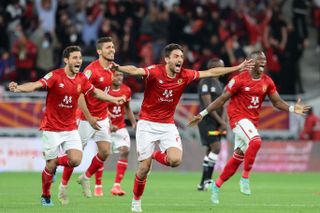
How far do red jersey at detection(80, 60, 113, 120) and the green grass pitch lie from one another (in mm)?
1497

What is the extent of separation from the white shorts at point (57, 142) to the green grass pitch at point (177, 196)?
0.80 metres

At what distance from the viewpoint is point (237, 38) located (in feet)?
97.9

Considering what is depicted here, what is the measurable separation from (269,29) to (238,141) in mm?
13827

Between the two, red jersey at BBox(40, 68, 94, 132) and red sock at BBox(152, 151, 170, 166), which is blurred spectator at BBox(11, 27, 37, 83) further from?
red sock at BBox(152, 151, 170, 166)

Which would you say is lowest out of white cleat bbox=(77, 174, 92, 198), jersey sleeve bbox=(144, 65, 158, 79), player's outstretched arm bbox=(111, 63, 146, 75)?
white cleat bbox=(77, 174, 92, 198)

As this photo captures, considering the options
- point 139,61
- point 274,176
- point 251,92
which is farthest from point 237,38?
point 251,92

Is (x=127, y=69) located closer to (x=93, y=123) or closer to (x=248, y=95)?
(x=93, y=123)

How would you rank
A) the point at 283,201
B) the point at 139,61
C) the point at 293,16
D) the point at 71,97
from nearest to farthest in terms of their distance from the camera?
the point at 71,97 < the point at 283,201 < the point at 139,61 < the point at 293,16

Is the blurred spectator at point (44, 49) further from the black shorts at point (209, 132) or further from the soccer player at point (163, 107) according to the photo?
the soccer player at point (163, 107)

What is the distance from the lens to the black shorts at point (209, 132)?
796 inches

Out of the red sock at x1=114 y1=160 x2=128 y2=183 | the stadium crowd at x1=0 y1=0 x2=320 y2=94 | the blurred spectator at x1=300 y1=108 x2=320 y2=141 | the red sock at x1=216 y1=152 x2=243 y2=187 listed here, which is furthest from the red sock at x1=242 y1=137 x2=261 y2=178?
the blurred spectator at x1=300 y1=108 x2=320 y2=141

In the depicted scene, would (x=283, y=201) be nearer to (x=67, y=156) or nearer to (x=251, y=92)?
(x=251, y=92)

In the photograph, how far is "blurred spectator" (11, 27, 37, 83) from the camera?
2773cm

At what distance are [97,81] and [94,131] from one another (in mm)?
952
